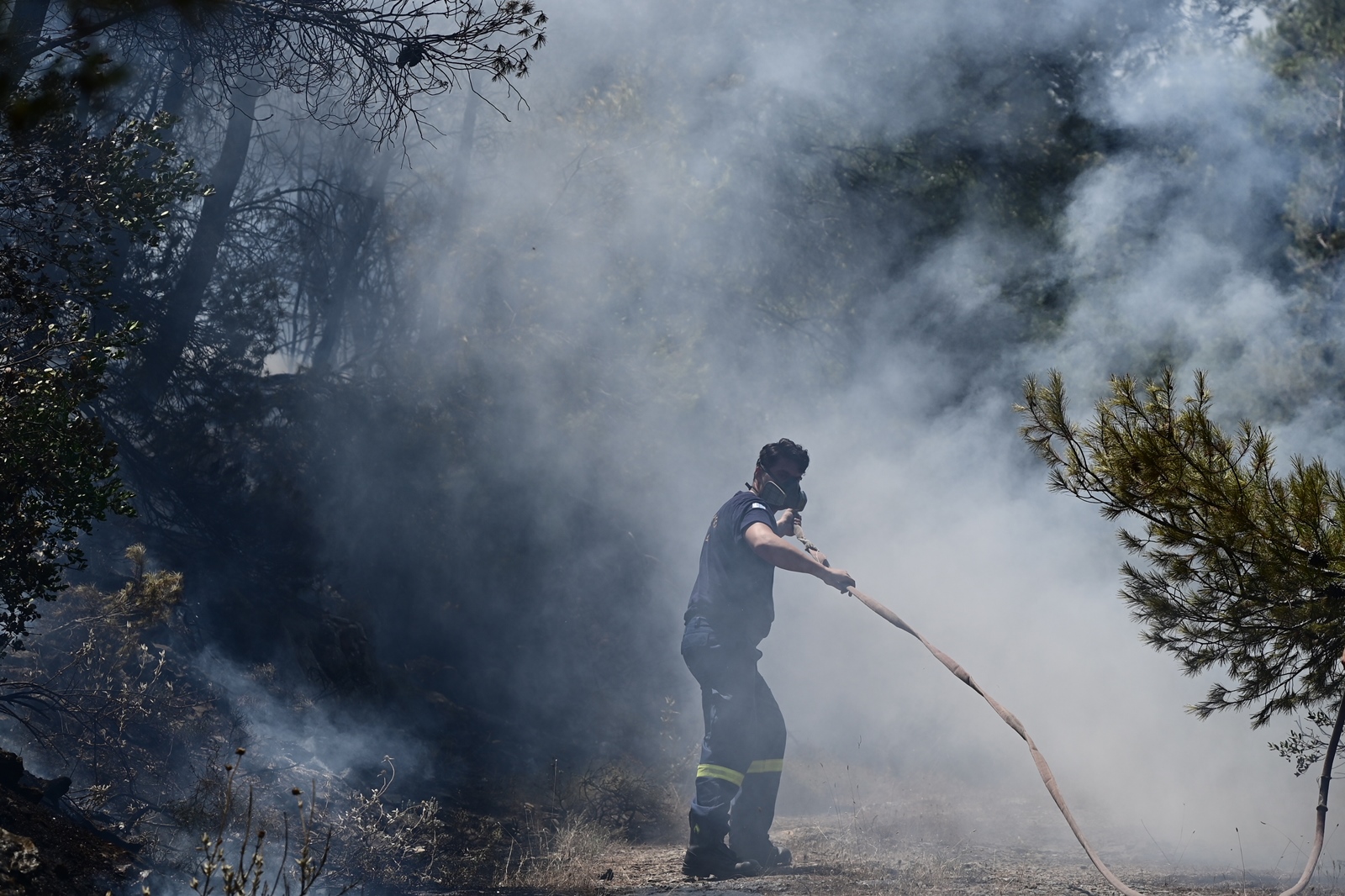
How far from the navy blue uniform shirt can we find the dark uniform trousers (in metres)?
0.07

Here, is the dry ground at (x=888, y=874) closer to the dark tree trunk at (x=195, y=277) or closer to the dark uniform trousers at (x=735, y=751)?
the dark uniform trousers at (x=735, y=751)

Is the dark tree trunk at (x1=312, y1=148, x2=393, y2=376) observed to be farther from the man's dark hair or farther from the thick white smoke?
the man's dark hair

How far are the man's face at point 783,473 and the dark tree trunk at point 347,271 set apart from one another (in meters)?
4.70

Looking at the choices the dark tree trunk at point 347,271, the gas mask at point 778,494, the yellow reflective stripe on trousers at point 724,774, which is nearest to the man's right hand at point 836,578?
the gas mask at point 778,494

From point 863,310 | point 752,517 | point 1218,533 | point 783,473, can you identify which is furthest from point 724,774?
point 863,310

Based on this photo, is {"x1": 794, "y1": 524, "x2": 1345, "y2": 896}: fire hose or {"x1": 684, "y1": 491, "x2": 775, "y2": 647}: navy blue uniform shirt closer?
{"x1": 794, "y1": 524, "x2": 1345, "y2": 896}: fire hose

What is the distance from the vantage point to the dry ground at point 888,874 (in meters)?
3.90

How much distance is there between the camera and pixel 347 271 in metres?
8.48

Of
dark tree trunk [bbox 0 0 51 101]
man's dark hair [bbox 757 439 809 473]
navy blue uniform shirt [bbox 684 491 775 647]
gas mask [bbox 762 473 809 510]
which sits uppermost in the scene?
dark tree trunk [bbox 0 0 51 101]

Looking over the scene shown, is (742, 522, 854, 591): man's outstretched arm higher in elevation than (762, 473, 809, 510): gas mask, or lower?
lower

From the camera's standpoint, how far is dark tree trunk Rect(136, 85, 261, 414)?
6.52 metres

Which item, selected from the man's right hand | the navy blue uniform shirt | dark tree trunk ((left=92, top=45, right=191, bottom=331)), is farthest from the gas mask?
dark tree trunk ((left=92, top=45, right=191, bottom=331))

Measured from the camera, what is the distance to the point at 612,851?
207 inches

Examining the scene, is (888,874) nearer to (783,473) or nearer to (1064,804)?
(1064,804)
